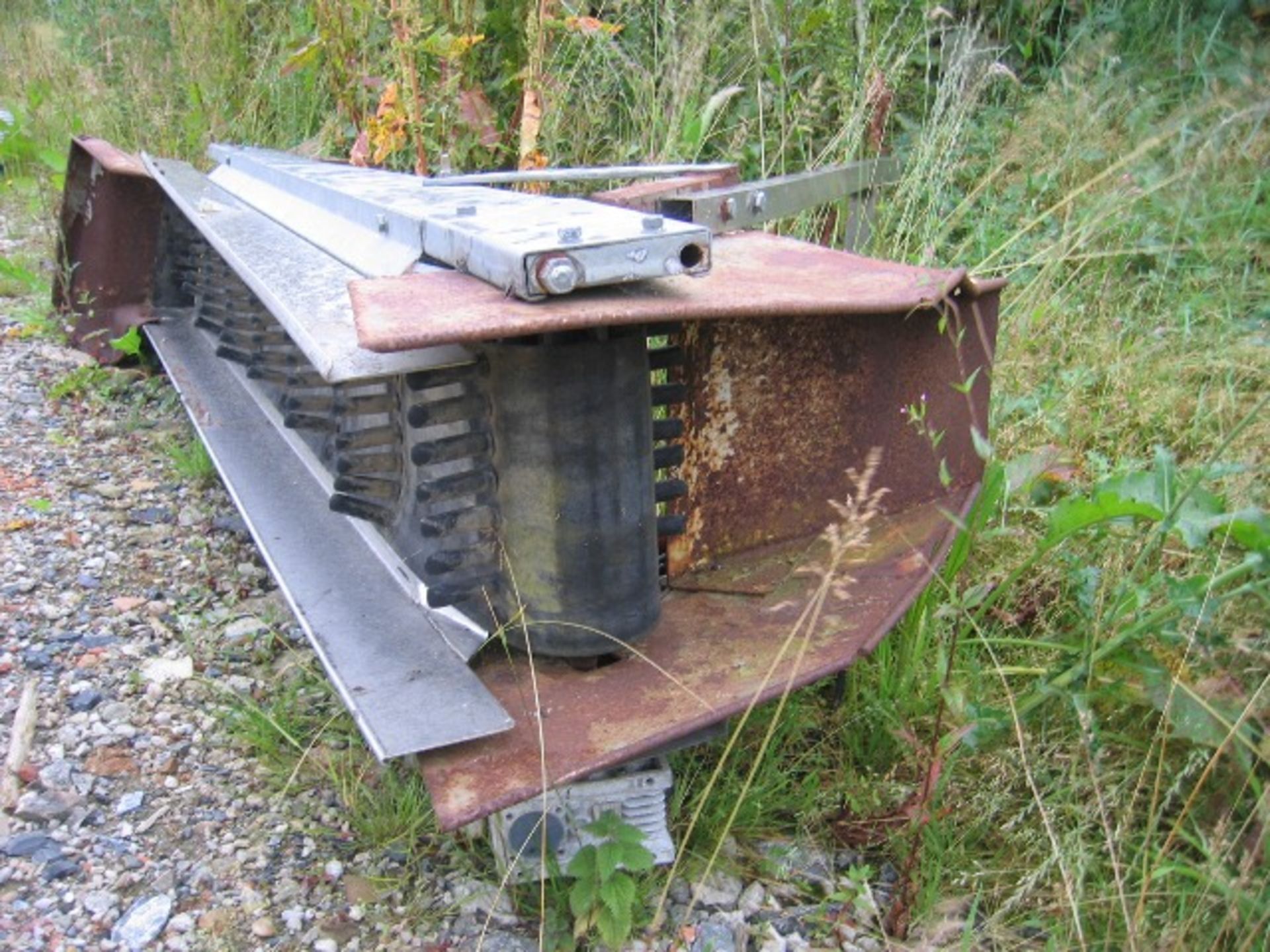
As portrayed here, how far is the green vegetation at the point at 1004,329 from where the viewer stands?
1.54m

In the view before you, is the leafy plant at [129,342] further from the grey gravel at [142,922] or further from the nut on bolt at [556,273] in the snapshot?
the nut on bolt at [556,273]

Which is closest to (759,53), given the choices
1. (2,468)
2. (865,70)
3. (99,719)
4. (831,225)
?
(865,70)

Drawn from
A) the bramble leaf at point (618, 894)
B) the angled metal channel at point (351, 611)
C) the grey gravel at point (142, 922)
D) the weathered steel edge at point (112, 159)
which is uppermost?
the weathered steel edge at point (112, 159)

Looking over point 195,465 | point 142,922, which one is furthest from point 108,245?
point 142,922

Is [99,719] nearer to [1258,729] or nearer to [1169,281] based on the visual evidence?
[1258,729]

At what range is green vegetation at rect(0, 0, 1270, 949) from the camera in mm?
1539

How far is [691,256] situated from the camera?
1.43 meters

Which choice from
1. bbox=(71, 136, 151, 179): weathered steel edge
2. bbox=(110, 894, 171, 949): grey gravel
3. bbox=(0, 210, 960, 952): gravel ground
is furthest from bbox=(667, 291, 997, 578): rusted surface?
bbox=(71, 136, 151, 179): weathered steel edge

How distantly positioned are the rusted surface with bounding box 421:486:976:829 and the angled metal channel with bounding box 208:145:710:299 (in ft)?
1.74

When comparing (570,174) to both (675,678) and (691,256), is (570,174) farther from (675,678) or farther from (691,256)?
(675,678)

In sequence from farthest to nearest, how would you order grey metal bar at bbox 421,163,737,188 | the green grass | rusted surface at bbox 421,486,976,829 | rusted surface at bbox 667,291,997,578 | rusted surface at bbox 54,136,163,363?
rusted surface at bbox 54,136,163,363, the green grass, grey metal bar at bbox 421,163,737,188, rusted surface at bbox 667,291,997,578, rusted surface at bbox 421,486,976,829

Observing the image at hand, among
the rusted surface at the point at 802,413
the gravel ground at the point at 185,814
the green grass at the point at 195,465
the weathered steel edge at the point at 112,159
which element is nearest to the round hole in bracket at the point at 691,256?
the rusted surface at the point at 802,413

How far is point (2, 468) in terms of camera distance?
2830mm

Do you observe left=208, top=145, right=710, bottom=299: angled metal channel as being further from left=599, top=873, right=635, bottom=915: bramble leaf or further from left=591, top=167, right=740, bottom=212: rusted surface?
left=599, top=873, right=635, bottom=915: bramble leaf
